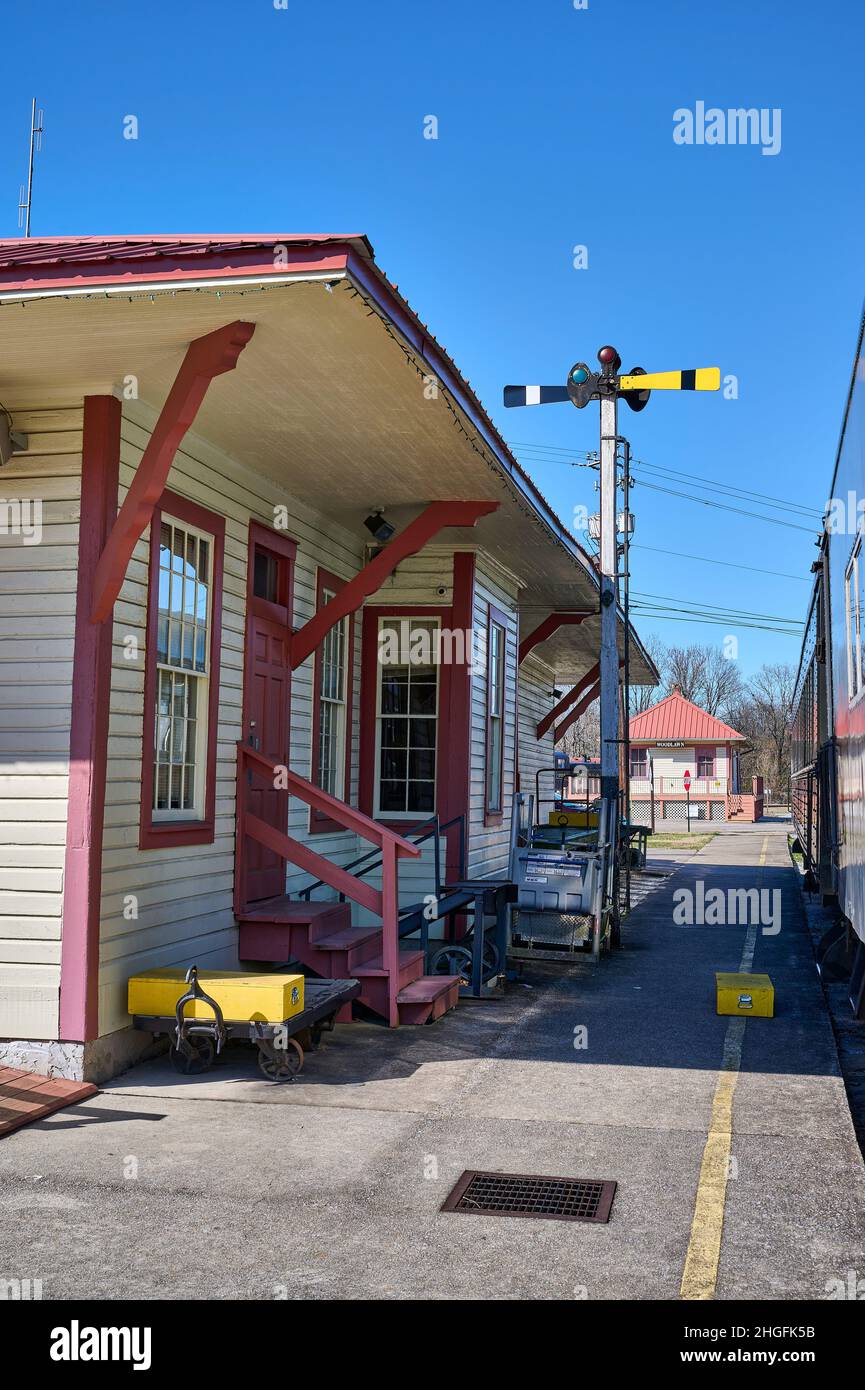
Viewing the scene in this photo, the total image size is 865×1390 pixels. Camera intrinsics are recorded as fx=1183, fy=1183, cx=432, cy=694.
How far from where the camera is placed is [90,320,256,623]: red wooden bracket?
5992 mm

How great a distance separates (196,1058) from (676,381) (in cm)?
1022

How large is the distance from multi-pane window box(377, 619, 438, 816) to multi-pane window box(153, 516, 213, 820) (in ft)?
12.5

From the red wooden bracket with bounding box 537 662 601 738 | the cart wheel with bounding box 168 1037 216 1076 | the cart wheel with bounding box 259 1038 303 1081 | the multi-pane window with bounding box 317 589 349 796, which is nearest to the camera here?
the cart wheel with bounding box 259 1038 303 1081

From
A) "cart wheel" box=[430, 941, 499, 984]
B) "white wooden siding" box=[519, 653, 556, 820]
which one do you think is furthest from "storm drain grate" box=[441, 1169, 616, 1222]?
"white wooden siding" box=[519, 653, 556, 820]

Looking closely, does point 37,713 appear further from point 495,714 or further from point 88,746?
point 495,714

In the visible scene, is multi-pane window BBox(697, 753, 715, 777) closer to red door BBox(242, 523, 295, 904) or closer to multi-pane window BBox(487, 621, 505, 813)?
multi-pane window BBox(487, 621, 505, 813)

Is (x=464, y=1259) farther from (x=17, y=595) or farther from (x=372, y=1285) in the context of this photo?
(x=17, y=595)

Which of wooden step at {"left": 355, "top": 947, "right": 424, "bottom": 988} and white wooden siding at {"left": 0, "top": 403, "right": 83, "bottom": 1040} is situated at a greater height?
white wooden siding at {"left": 0, "top": 403, "right": 83, "bottom": 1040}

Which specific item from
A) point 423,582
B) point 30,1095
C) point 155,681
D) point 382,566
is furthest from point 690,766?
point 30,1095

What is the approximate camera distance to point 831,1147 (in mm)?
5652

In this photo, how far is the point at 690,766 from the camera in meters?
57.4

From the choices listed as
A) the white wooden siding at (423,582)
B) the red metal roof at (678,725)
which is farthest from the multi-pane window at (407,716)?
the red metal roof at (678,725)

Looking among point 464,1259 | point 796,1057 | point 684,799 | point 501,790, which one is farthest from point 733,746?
point 464,1259

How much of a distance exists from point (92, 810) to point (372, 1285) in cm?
338
